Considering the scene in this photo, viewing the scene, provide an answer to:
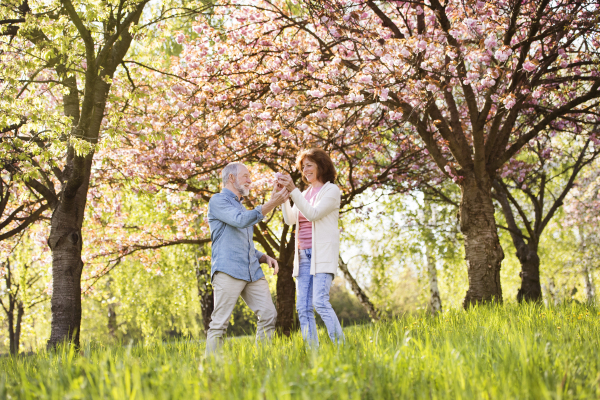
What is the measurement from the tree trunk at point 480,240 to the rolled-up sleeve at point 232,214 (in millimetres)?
4882

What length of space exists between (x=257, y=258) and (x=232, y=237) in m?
0.47

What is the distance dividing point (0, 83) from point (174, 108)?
10.4 feet

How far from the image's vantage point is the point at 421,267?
1803 cm

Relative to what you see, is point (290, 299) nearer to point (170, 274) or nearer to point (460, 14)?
point (460, 14)

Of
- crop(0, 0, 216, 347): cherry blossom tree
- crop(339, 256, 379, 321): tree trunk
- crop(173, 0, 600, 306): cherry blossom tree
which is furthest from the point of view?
crop(339, 256, 379, 321): tree trunk

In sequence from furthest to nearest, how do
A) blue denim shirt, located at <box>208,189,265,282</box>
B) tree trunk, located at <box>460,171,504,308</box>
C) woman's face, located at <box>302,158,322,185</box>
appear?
Answer: tree trunk, located at <box>460,171,504,308</box>, woman's face, located at <box>302,158,322,185</box>, blue denim shirt, located at <box>208,189,265,282</box>

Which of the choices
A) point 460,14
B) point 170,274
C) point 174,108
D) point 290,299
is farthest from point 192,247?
point 460,14

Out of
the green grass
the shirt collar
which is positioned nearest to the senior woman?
the shirt collar

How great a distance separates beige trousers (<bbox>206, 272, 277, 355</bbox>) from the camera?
4.26 metres

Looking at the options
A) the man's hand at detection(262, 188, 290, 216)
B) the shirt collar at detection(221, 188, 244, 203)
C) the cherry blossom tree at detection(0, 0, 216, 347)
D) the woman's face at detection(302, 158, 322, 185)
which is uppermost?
the cherry blossom tree at detection(0, 0, 216, 347)

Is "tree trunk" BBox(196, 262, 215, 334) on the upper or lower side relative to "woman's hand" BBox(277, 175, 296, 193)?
lower

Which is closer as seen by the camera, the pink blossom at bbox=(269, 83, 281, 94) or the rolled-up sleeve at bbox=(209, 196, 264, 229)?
the rolled-up sleeve at bbox=(209, 196, 264, 229)

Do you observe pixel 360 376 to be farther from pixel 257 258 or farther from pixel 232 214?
pixel 257 258

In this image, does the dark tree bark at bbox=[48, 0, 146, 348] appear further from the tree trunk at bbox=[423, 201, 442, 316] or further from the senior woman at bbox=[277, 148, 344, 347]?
the tree trunk at bbox=[423, 201, 442, 316]
